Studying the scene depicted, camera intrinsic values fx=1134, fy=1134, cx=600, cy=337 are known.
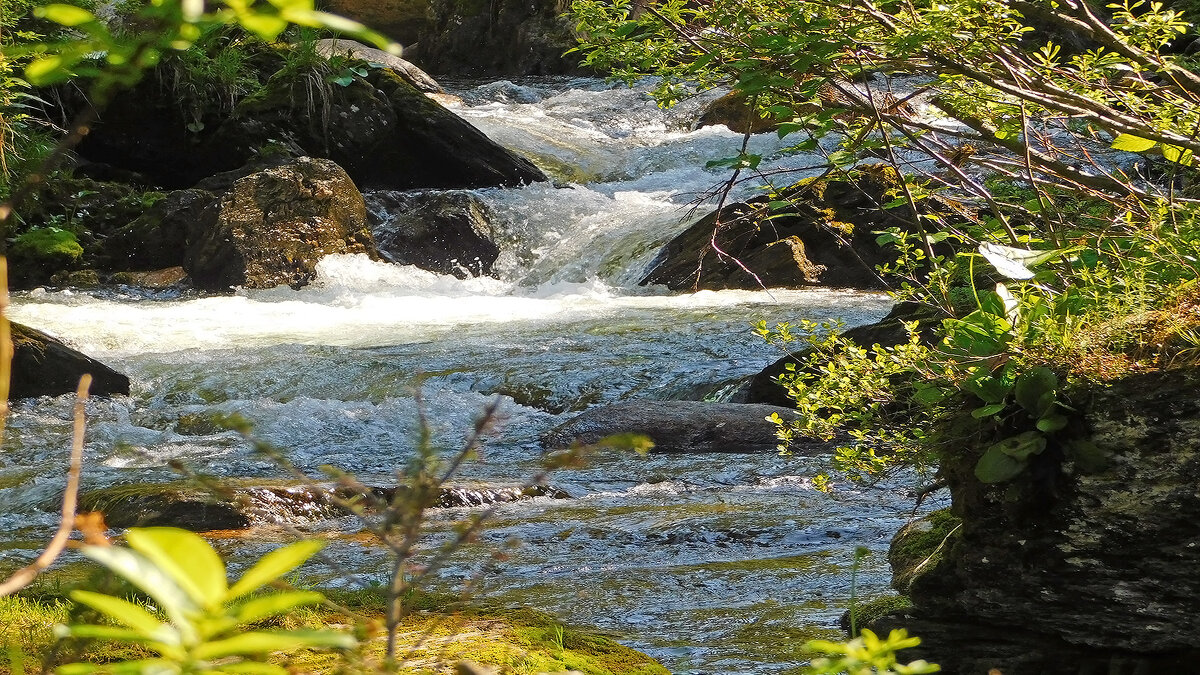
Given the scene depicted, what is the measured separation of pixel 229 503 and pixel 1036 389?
12.6 ft

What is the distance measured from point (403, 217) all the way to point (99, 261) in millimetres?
3727

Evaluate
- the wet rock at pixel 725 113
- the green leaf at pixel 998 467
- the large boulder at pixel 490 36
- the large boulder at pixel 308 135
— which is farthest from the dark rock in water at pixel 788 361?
the large boulder at pixel 490 36

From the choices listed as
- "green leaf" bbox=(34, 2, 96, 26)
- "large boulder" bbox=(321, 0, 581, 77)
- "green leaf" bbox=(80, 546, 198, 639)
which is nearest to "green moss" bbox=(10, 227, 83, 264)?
"large boulder" bbox=(321, 0, 581, 77)

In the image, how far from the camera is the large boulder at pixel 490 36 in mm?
26359

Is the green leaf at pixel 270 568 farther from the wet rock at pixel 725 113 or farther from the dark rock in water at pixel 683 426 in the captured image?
the wet rock at pixel 725 113

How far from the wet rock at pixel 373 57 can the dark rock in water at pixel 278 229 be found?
9.69 feet

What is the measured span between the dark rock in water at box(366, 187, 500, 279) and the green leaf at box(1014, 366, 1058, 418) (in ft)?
38.9

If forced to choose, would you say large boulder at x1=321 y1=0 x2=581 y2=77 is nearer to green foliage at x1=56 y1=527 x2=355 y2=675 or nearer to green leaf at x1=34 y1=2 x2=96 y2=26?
green leaf at x1=34 y1=2 x2=96 y2=26

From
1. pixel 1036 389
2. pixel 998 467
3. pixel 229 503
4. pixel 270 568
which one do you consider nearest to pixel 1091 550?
pixel 998 467

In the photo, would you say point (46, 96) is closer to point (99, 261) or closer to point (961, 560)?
point (99, 261)

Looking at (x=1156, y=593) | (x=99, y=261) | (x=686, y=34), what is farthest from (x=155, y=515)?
(x=99, y=261)

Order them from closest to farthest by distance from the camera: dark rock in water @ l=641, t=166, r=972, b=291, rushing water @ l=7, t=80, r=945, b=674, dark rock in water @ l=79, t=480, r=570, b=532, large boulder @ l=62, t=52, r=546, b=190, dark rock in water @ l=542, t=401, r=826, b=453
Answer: rushing water @ l=7, t=80, r=945, b=674 < dark rock in water @ l=79, t=480, r=570, b=532 < dark rock in water @ l=542, t=401, r=826, b=453 < dark rock in water @ l=641, t=166, r=972, b=291 < large boulder @ l=62, t=52, r=546, b=190

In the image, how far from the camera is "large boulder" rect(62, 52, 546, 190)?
51.5ft

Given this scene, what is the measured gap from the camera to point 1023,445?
245cm
